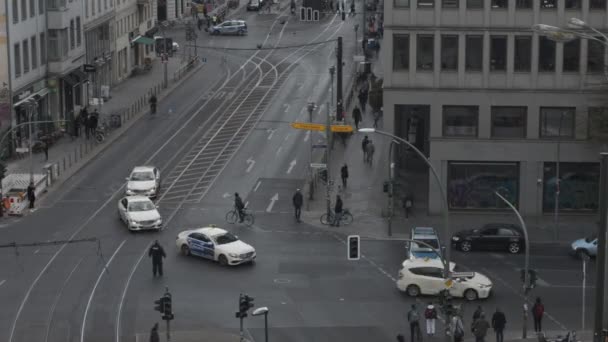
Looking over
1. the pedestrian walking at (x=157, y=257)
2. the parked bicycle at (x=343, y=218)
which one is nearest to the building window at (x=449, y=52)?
the parked bicycle at (x=343, y=218)

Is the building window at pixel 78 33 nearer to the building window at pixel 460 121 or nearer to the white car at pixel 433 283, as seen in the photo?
the building window at pixel 460 121

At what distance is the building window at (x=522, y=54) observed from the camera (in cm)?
7162

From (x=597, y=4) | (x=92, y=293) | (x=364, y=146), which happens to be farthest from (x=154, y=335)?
(x=364, y=146)

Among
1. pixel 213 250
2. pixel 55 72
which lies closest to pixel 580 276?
pixel 213 250

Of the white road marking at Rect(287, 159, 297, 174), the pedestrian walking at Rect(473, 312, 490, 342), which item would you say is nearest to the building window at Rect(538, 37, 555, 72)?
the white road marking at Rect(287, 159, 297, 174)

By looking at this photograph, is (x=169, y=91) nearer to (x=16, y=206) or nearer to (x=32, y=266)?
(x=16, y=206)

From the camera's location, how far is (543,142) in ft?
236

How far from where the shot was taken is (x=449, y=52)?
7225 centimetres

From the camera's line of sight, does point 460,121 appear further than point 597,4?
Yes

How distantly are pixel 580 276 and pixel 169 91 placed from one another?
54.1 metres

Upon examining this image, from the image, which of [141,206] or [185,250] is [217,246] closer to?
[185,250]

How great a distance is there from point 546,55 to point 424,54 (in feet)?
20.8

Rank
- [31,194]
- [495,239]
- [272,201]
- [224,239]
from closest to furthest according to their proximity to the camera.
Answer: [224,239] → [495,239] → [31,194] → [272,201]

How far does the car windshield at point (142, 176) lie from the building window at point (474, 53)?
714 inches
